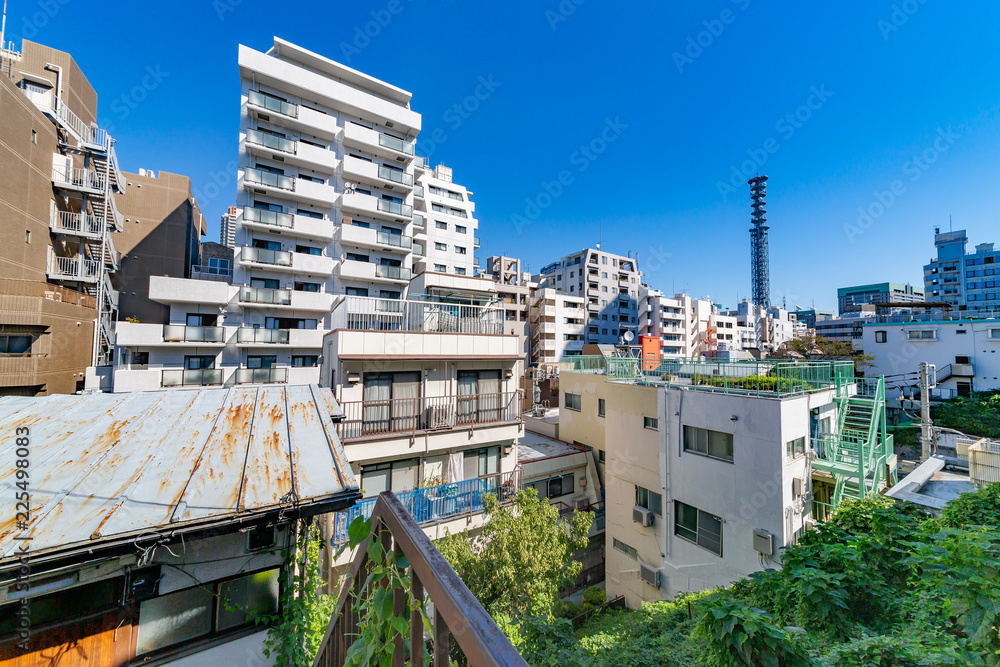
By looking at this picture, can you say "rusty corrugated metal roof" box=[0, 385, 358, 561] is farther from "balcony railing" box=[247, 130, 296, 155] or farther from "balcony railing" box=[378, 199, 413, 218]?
"balcony railing" box=[378, 199, 413, 218]

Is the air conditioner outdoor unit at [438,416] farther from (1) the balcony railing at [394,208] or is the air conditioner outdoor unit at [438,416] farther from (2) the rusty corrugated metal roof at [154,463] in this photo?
(1) the balcony railing at [394,208]

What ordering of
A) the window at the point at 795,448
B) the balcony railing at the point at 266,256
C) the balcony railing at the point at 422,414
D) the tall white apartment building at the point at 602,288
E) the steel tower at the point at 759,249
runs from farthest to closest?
the steel tower at the point at 759,249, the tall white apartment building at the point at 602,288, the balcony railing at the point at 266,256, the balcony railing at the point at 422,414, the window at the point at 795,448

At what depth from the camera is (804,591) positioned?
4492mm

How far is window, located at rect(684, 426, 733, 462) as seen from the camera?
10.1 metres

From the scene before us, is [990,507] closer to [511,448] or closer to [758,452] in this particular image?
[758,452]

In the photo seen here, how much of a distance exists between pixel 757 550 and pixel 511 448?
23.3 feet

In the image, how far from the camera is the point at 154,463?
128 inches

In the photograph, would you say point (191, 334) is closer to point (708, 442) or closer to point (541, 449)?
point (541, 449)

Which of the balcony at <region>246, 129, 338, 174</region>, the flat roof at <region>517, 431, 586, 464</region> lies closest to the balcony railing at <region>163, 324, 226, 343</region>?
the balcony at <region>246, 129, 338, 174</region>

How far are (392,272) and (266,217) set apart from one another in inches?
265

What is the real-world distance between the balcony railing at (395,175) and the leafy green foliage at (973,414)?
3601 cm

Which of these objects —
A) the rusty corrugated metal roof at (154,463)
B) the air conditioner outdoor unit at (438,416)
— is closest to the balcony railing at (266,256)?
the air conditioner outdoor unit at (438,416)

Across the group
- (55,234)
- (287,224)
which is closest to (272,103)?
(287,224)

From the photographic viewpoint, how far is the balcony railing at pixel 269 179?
18.2 metres
